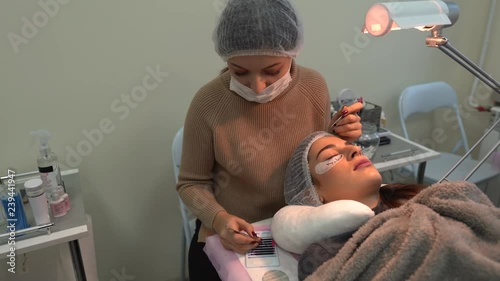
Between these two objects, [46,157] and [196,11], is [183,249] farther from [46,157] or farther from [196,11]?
[196,11]

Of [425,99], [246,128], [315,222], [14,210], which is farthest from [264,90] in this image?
[425,99]

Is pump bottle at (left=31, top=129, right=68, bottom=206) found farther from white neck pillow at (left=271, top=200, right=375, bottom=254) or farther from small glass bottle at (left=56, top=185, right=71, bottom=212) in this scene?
white neck pillow at (left=271, top=200, right=375, bottom=254)

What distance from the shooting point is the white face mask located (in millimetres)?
1055

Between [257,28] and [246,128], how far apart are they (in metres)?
0.32

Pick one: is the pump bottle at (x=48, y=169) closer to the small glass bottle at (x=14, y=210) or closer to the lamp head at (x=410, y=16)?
the small glass bottle at (x=14, y=210)

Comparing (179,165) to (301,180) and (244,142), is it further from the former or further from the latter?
(301,180)

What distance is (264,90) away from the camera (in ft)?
3.41

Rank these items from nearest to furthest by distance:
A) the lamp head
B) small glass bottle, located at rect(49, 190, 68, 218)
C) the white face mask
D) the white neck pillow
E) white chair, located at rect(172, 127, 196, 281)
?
the lamp head → the white neck pillow → the white face mask → small glass bottle, located at rect(49, 190, 68, 218) → white chair, located at rect(172, 127, 196, 281)

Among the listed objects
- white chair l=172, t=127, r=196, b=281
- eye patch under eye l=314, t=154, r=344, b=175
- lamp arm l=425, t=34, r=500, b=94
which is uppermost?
lamp arm l=425, t=34, r=500, b=94

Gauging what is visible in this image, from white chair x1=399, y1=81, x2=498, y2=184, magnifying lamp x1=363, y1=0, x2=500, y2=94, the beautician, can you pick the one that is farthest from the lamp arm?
white chair x1=399, y1=81, x2=498, y2=184

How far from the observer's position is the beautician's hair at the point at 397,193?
3.26ft

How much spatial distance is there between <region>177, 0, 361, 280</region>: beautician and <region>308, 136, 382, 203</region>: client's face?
0.08m

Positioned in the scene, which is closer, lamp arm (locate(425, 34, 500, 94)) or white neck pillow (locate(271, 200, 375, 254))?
lamp arm (locate(425, 34, 500, 94))

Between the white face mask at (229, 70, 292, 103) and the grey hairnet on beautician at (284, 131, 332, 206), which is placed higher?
the white face mask at (229, 70, 292, 103)
